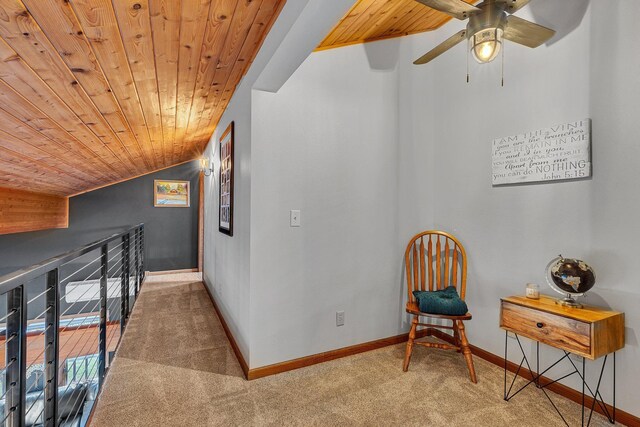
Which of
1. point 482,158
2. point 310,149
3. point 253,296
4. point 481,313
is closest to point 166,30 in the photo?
point 310,149

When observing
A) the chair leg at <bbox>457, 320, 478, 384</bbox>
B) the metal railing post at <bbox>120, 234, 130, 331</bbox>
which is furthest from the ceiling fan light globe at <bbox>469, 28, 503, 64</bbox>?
the metal railing post at <bbox>120, 234, 130, 331</bbox>

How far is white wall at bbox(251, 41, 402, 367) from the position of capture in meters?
2.23

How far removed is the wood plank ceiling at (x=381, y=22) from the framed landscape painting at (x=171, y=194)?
4.66 metres

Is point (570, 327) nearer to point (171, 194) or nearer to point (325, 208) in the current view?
point (325, 208)

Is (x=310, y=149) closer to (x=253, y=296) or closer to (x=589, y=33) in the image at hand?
(x=253, y=296)

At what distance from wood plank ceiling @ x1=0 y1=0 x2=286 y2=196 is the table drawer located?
206 centimetres

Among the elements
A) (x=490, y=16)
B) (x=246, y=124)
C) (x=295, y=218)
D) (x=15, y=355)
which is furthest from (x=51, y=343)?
(x=490, y=16)

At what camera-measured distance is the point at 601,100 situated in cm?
183

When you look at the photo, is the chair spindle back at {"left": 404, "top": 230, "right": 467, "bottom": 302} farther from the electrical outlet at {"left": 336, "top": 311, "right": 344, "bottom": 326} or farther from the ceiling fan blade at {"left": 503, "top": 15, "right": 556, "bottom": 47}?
the ceiling fan blade at {"left": 503, "top": 15, "right": 556, "bottom": 47}

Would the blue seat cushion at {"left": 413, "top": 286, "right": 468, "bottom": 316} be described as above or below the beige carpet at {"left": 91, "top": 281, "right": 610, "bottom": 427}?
above

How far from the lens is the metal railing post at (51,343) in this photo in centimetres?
136

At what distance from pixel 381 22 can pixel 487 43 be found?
0.95 m

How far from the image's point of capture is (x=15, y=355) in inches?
40.4

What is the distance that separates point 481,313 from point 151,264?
554cm
